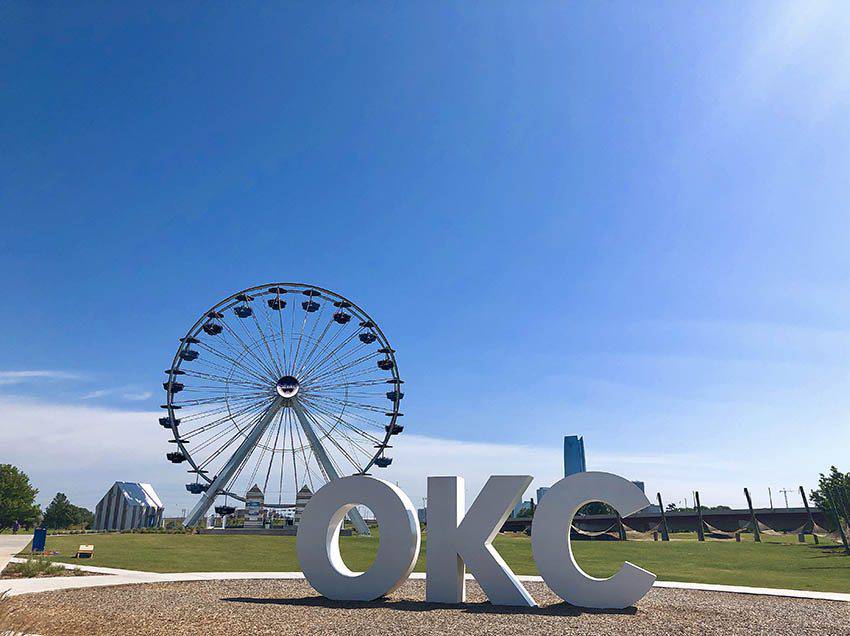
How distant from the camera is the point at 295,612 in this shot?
12.2 m

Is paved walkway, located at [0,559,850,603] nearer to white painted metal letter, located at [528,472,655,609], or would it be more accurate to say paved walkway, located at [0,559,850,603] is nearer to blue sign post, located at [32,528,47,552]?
blue sign post, located at [32,528,47,552]

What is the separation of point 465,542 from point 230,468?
32241 mm

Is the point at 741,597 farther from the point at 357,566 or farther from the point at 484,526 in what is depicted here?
the point at 357,566

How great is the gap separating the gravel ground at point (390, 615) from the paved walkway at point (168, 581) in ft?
3.59

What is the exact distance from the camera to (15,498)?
5841 cm

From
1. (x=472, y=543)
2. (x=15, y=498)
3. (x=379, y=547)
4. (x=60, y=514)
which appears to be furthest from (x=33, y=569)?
(x=60, y=514)

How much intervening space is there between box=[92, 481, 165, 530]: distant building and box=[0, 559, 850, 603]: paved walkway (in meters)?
38.5

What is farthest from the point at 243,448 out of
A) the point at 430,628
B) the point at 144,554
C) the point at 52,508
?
the point at 52,508

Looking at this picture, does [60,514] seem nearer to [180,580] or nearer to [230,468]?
[230,468]

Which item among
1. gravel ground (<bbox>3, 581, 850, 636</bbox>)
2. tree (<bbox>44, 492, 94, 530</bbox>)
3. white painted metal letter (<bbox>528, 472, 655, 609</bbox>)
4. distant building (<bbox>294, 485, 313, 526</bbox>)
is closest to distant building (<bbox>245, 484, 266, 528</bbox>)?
distant building (<bbox>294, 485, 313, 526</bbox>)

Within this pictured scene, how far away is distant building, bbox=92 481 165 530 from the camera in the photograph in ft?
182

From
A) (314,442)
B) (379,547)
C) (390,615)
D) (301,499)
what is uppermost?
(314,442)

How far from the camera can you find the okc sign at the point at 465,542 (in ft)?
42.0

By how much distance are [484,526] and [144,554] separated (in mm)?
18358
